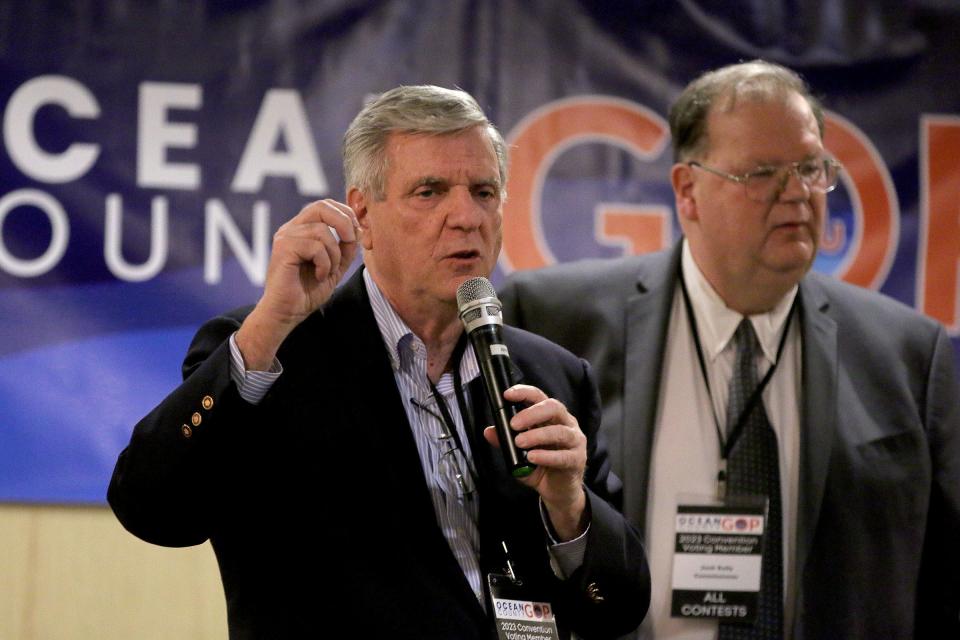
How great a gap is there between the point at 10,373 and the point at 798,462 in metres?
2.14

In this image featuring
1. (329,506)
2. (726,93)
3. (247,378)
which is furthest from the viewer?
(726,93)

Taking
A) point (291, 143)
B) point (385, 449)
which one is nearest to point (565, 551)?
point (385, 449)

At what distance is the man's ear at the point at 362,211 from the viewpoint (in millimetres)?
2230

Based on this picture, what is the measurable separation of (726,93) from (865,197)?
1.08 m

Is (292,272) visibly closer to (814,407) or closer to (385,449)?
(385,449)

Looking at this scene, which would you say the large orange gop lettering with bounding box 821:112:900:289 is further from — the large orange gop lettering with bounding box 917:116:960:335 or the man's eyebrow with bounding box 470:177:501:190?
the man's eyebrow with bounding box 470:177:501:190

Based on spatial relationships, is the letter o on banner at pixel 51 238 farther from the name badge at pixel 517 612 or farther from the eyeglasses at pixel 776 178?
the name badge at pixel 517 612

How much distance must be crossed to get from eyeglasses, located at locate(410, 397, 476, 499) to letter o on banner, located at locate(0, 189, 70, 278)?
70.9 inches

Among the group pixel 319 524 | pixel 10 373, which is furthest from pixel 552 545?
pixel 10 373

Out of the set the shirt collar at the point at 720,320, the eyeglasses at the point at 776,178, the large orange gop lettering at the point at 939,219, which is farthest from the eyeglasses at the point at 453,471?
the large orange gop lettering at the point at 939,219

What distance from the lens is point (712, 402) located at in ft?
9.53

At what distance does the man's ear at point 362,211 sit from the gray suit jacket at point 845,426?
0.80 meters

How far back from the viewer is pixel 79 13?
356 centimetres

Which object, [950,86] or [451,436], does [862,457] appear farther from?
[950,86]
